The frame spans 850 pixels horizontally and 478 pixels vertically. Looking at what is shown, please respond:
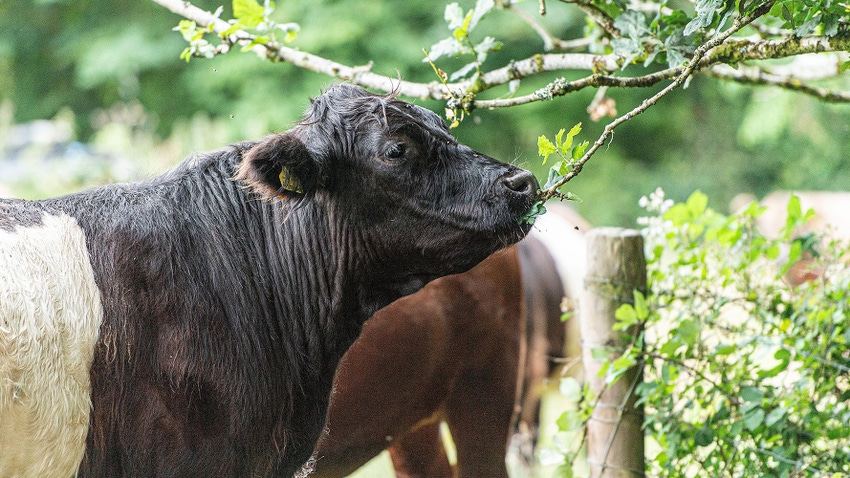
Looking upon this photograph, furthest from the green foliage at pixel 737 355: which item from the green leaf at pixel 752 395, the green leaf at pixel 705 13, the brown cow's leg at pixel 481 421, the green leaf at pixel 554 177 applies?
the green leaf at pixel 705 13

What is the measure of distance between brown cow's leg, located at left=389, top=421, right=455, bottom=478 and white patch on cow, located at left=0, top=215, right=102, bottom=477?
1.90m

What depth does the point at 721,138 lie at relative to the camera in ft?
54.2

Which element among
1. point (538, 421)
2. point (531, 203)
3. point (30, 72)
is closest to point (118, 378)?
point (531, 203)

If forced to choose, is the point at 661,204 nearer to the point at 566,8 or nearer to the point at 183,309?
the point at 183,309

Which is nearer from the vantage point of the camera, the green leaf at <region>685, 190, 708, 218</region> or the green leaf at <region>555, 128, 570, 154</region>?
A: the green leaf at <region>555, 128, 570, 154</region>

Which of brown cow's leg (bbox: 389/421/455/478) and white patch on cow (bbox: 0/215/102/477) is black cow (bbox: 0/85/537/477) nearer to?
white patch on cow (bbox: 0/215/102/477)

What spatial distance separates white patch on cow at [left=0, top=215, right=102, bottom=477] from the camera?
2.14m

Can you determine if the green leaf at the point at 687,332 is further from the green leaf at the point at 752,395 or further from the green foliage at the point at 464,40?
the green foliage at the point at 464,40

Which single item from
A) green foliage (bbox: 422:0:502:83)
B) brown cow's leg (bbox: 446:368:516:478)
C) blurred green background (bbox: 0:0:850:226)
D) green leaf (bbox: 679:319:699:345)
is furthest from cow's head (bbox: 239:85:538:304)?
blurred green background (bbox: 0:0:850:226)

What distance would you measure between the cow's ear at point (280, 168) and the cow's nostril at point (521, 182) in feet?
1.94

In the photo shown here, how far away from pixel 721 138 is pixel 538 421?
11203mm

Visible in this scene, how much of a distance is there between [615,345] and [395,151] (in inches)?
52.8

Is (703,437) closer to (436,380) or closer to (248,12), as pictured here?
(436,380)

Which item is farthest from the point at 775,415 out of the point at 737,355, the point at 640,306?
the point at 737,355
